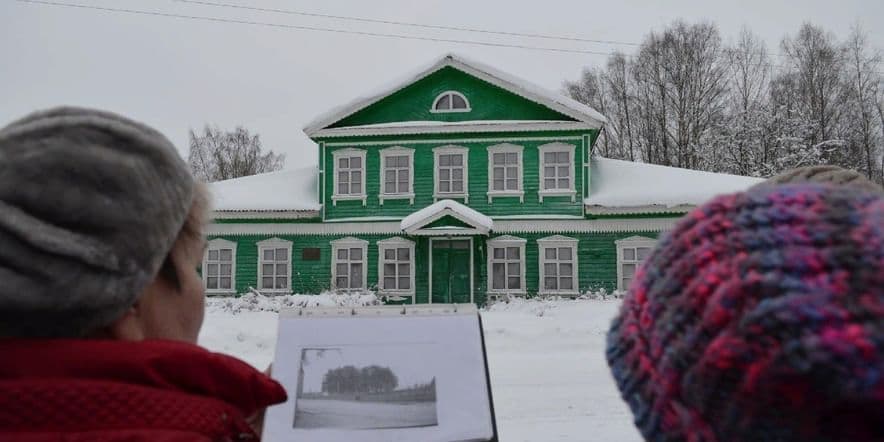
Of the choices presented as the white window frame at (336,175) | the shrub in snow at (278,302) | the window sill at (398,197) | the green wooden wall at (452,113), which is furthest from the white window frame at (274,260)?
the green wooden wall at (452,113)

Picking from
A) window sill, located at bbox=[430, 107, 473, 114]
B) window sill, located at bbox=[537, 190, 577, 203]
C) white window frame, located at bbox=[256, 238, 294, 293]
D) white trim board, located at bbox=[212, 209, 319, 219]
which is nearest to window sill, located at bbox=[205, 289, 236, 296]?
white window frame, located at bbox=[256, 238, 294, 293]

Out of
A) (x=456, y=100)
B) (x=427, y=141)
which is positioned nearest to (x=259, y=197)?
(x=427, y=141)

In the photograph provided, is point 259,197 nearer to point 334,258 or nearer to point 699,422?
point 334,258

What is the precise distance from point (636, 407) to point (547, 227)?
19.5 m

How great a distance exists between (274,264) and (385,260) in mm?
3729

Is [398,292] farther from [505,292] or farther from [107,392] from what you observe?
[107,392]

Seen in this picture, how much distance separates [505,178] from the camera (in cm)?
2050

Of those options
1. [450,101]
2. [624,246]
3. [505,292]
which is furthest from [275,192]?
[624,246]

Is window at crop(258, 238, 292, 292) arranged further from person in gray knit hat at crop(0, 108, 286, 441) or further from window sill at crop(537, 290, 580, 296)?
person in gray knit hat at crop(0, 108, 286, 441)

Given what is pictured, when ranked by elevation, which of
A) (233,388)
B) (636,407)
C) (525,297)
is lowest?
(525,297)

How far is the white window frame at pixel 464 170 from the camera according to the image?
20625 millimetres

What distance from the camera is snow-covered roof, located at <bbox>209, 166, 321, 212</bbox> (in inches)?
819

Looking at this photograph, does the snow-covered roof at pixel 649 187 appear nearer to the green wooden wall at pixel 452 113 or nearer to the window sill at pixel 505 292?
the green wooden wall at pixel 452 113

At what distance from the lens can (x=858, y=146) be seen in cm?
3612
